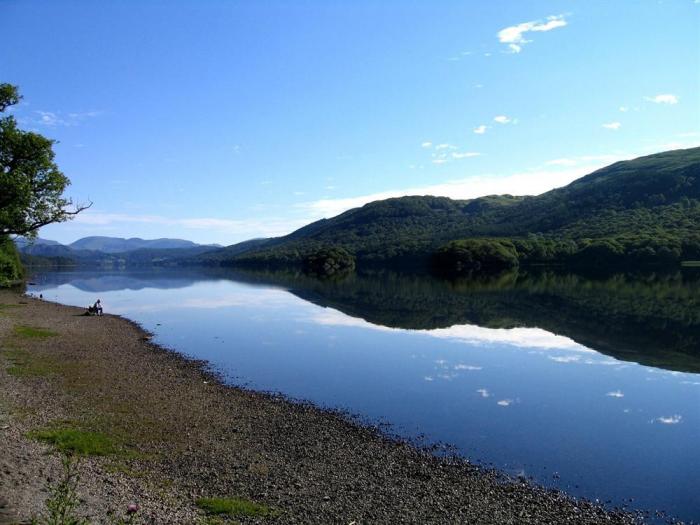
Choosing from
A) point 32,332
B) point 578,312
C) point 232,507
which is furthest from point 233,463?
point 578,312

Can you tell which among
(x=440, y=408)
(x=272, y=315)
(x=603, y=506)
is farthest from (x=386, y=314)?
(x=603, y=506)

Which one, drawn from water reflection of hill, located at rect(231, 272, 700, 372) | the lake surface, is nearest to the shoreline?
the lake surface

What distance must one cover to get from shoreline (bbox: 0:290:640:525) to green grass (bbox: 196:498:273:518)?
0.30 m

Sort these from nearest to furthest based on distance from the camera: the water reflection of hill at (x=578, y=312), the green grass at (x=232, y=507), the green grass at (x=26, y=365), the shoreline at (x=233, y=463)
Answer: the green grass at (x=232, y=507) → the shoreline at (x=233, y=463) → the green grass at (x=26, y=365) → the water reflection of hill at (x=578, y=312)

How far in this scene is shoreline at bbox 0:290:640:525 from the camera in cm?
1583

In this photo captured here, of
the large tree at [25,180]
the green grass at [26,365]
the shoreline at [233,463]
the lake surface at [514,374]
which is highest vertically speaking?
the large tree at [25,180]

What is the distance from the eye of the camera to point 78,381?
3259cm

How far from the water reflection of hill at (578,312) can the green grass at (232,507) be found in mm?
39440

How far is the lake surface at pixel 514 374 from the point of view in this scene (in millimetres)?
23062

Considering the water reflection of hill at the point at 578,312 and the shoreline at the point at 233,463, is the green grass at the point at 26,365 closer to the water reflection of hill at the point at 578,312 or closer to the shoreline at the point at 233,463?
the shoreline at the point at 233,463

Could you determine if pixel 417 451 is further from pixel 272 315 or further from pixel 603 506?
pixel 272 315

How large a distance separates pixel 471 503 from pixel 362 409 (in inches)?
524

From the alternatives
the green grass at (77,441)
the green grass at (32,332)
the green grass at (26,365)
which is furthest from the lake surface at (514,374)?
the green grass at (77,441)

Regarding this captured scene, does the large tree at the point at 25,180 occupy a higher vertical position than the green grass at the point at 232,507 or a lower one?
higher
